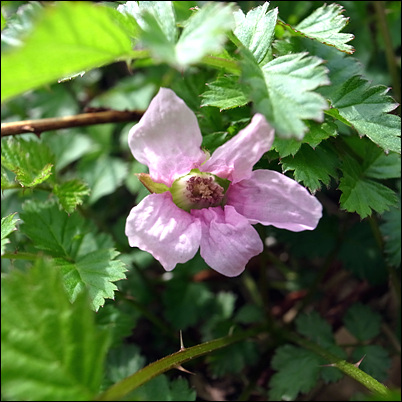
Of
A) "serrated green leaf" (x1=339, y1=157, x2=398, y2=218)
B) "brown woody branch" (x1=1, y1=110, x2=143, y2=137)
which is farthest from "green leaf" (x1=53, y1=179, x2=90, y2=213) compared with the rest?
"serrated green leaf" (x1=339, y1=157, x2=398, y2=218)

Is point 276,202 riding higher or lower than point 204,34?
lower

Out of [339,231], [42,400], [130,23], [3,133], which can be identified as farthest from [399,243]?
[3,133]

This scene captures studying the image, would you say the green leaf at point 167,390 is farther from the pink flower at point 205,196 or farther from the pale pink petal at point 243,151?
the pale pink petal at point 243,151

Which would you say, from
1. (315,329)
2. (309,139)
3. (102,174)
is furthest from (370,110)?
(102,174)

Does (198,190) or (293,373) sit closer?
(198,190)

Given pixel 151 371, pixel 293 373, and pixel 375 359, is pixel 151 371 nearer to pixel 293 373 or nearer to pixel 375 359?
pixel 293 373

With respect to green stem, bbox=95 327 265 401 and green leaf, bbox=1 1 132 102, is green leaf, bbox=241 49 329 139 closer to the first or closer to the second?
green leaf, bbox=1 1 132 102
